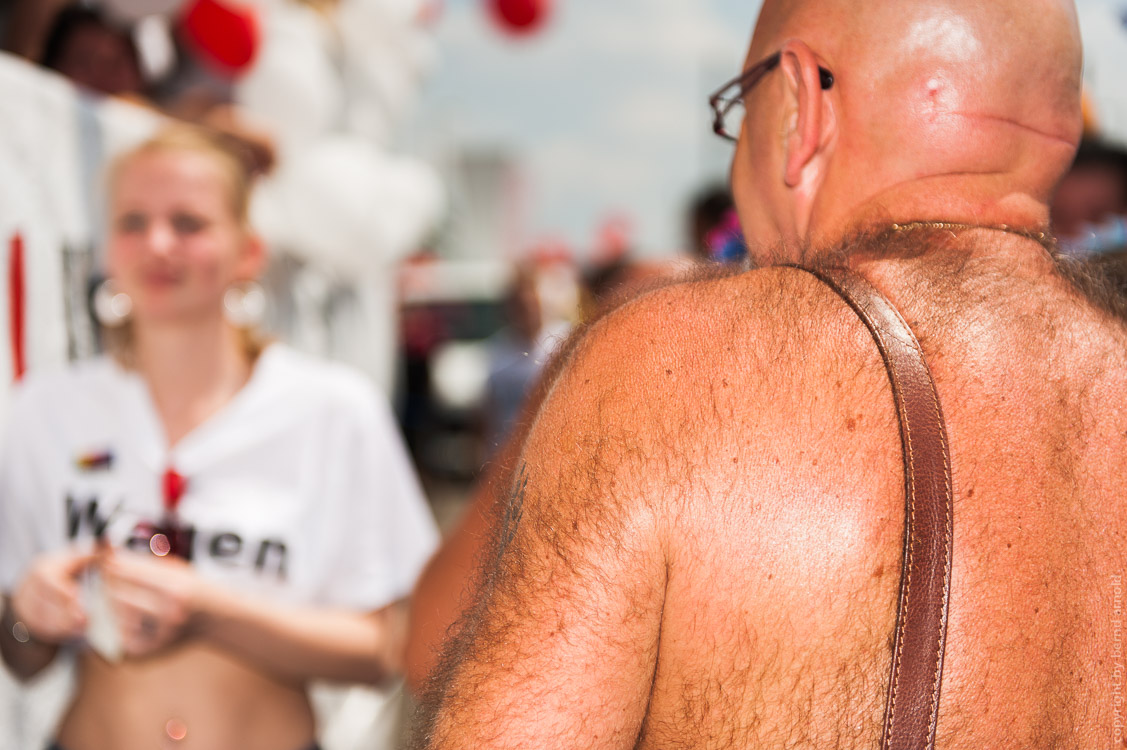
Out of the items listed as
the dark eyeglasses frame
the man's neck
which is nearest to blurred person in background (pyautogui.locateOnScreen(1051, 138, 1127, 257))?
the dark eyeglasses frame

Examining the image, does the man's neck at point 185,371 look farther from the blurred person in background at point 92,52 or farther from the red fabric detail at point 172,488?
the blurred person in background at point 92,52

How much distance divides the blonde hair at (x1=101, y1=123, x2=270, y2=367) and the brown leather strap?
1.75 metres

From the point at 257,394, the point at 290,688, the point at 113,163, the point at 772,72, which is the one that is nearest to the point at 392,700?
the point at 290,688

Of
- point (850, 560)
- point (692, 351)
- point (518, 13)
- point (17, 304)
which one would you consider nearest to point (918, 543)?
point (850, 560)

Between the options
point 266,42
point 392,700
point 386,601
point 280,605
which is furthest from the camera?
point 392,700

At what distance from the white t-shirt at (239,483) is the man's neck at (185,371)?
0.03 meters

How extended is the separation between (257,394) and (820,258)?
154 cm

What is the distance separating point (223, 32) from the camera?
125 inches

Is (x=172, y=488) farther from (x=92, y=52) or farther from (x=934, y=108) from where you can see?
(x=934, y=108)

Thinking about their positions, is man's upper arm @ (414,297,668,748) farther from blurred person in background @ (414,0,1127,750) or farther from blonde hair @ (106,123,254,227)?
blonde hair @ (106,123,254,227)

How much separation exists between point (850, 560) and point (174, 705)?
1.59 meters

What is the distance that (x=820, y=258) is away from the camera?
0.96 meters

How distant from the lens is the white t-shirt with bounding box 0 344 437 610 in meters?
1.98

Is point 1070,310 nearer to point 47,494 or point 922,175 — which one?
point 922,175
